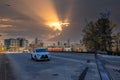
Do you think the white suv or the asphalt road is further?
the white suv

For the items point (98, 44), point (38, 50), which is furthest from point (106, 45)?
point (38, 50)

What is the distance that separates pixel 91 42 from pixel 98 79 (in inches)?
4149

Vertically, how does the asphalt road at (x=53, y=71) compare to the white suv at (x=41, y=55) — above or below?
below

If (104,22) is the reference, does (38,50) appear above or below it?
below

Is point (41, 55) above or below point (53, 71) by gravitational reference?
above

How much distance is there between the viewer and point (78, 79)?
19.1 m

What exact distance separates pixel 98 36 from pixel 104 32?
3.06m

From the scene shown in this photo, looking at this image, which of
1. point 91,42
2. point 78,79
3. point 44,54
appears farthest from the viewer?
point 91,42

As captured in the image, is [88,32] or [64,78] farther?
[88,32]

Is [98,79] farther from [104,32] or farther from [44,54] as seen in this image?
[104,32]

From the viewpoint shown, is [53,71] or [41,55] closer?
[53,71]

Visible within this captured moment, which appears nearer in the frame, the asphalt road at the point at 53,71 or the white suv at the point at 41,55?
the asphalt road at the point at 53,71

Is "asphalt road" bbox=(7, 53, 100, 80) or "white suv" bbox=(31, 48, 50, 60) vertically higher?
"white suv" bbox=(31, 48, 50, 60)

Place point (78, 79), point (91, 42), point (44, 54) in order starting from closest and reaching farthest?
1. point (78, 79)
2. point (44, 54)
3. point (91, 42)
